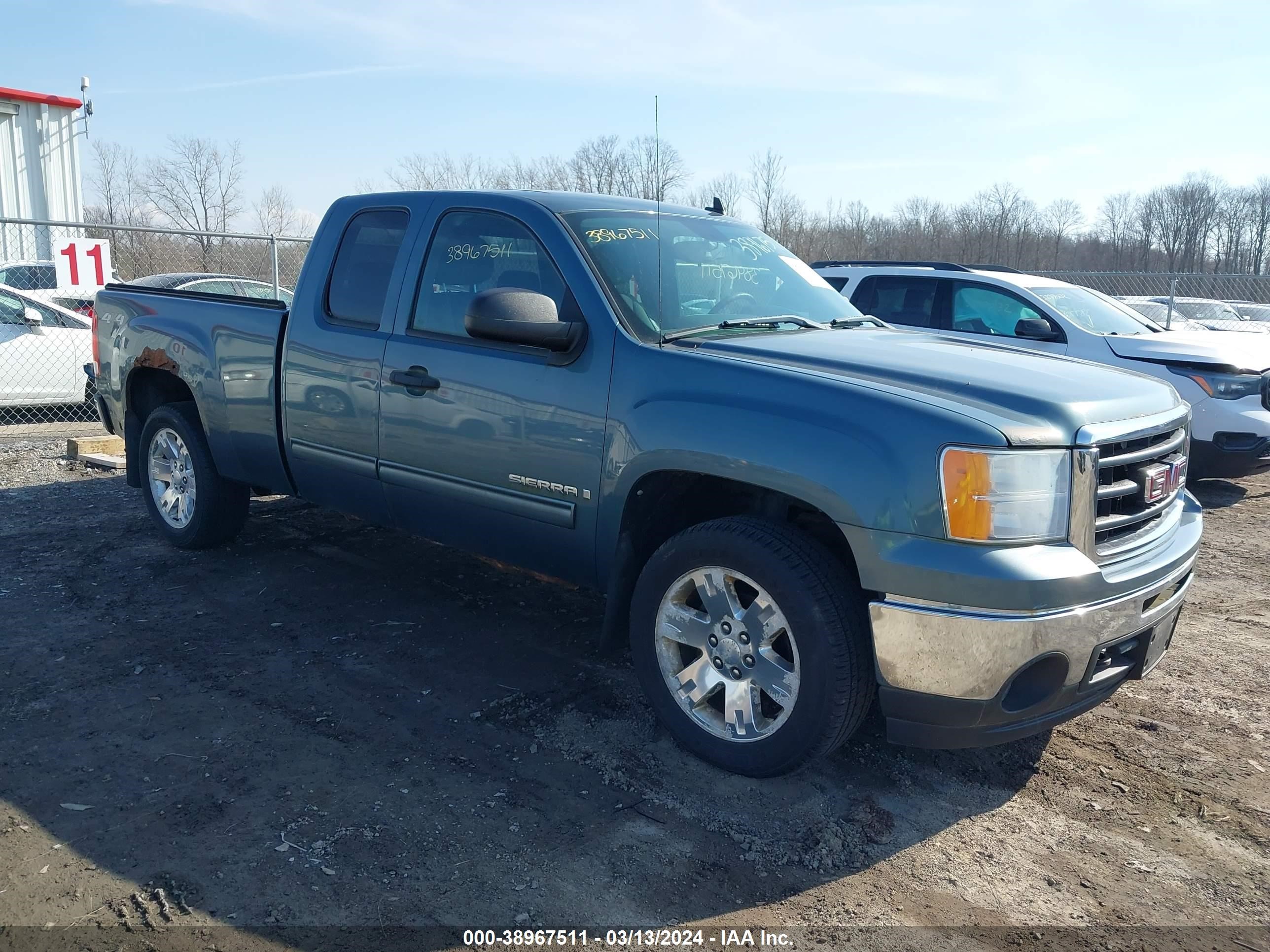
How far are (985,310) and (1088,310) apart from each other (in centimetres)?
95

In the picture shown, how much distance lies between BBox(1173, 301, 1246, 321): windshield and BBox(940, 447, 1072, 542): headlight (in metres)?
19.9

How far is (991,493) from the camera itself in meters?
2.89

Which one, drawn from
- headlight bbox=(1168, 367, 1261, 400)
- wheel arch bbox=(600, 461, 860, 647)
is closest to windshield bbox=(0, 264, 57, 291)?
wheel arch bbox=(600, 461, 860, 647)

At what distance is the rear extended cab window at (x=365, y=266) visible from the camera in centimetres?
468

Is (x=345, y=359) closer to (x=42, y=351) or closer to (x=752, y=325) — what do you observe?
(x=752, y=325)

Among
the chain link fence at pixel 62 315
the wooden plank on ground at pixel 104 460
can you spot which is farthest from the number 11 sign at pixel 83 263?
the wooden plank on ground at pixel 104 460

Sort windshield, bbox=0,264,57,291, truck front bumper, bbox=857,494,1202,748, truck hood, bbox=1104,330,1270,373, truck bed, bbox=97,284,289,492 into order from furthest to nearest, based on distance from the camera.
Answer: windshield, bbox=0,264,57,291 → truck hood, bbox=1104,330,1270,373 → truck bed, bbox=97,284,289,492 → truck front bumper, bbox=857,494,1202,748

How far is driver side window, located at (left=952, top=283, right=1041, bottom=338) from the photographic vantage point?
28.8 ft

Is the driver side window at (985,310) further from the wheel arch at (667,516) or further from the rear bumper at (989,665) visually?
the rear bumper at (989,665)

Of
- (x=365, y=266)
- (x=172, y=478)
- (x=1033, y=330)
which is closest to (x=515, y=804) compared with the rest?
(x=365, y=266)

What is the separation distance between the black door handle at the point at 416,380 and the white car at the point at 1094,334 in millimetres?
4030

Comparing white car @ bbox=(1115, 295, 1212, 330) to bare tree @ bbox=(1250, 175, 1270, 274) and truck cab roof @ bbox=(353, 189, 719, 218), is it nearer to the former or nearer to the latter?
truck cab roof @ bbox=(353, 189, 719, 218)

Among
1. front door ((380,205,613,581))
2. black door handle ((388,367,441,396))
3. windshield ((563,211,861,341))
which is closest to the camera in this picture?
front door ((380,205,613,581))

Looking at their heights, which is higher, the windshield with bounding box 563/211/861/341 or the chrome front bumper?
the windshield with bounding box 563/211/861/341
